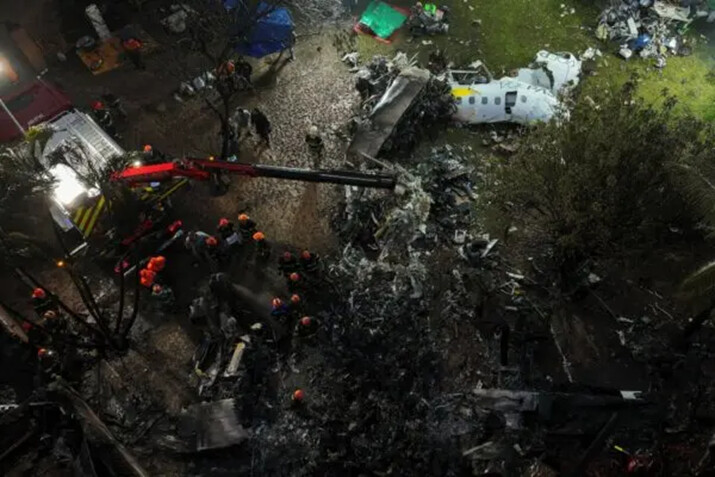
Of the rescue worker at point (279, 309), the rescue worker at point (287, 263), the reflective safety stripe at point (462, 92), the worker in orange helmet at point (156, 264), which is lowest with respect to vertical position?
the rescue worker at point (279, 309)

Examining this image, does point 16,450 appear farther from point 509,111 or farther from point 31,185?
point 509,111

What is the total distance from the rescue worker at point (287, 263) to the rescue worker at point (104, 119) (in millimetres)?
8538

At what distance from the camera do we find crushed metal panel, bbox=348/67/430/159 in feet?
59.8

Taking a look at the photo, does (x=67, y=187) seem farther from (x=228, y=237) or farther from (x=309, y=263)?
(x=309, y=263)

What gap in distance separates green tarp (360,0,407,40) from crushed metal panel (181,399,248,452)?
15.8 metres

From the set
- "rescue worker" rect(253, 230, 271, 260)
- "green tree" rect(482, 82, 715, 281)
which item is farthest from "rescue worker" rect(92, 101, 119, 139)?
"green tree" rect(482, 82, 715, 281)

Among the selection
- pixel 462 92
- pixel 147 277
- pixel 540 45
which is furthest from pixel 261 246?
pixel 540 45

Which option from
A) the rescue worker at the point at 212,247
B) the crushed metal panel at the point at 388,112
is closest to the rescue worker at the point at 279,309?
→ the rescue worker at the point at 212,247

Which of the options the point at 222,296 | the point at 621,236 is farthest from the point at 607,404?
the point at 222,296

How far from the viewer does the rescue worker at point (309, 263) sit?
1572cm

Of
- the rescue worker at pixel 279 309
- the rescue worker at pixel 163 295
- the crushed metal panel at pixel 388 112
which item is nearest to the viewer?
the rescue worker at pixel 279 309

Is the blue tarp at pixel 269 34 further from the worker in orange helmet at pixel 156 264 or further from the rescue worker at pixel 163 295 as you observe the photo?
the rescue worker at pixel 163 295

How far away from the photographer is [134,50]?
2181cm

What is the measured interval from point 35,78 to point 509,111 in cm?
1607
